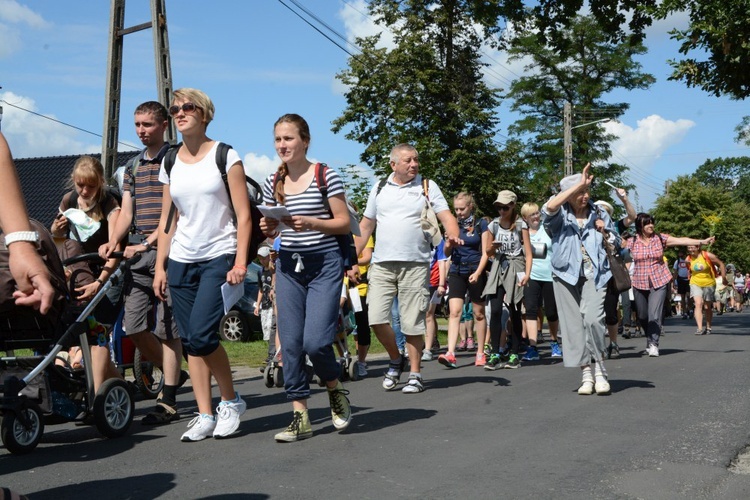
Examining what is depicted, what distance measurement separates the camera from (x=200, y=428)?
648 cm

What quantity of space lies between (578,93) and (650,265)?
46.2 m

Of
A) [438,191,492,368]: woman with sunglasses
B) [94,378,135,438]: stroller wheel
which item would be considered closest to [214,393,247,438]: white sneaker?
[94,378,135,438]: stroller wheel

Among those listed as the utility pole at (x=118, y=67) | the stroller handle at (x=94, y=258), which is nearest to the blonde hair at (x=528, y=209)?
the utility pole at (x=118, y=67)

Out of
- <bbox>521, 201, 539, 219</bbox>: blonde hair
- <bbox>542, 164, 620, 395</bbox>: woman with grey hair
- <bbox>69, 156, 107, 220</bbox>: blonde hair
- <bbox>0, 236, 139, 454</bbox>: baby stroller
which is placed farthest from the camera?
<bbox>521, 201, 539, 219</bbox>: blonde hair

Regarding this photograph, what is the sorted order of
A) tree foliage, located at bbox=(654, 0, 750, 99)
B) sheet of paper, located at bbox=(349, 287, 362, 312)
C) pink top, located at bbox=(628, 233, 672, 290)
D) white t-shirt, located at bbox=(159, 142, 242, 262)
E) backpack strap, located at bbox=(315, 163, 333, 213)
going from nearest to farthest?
white t-shirt, located at bbox=(159, 142, 242, 262) → backpack strap, located at bbox=(315, 163, 333, 213) → sheet of paper, located at bbox=(349, 287, 362, 312) → pink top, located at bbox=(628, 233, 672, 290) → tree foliage, located at bbox=(654, 0, 750, 99)

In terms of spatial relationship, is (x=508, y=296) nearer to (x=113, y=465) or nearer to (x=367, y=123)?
(x=113, y=465)

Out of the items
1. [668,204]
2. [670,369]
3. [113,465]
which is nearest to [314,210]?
[113,465]

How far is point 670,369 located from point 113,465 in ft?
23.8

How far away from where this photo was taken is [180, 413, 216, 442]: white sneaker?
6422 mm

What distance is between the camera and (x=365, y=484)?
5062 millimetres

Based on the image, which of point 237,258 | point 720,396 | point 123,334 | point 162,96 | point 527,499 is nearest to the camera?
point 527,499

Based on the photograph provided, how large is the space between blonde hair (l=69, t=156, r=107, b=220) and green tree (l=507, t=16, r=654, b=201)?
51.3 metres

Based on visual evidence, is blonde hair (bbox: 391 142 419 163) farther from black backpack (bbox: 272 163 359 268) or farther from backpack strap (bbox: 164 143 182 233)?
backpack strap (bbox: 164 143 182 233)

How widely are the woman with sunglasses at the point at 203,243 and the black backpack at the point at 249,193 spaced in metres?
0.03
